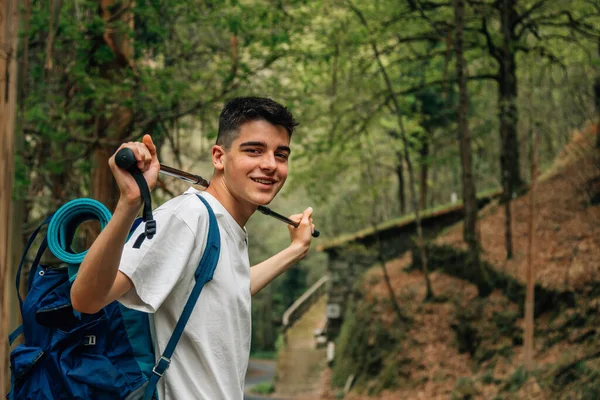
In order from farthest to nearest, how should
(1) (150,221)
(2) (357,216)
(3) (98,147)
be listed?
(2) (357,216), (3) (98,147), (1) (150,221)

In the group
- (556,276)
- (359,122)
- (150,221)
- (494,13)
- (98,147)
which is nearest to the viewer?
(150,221)

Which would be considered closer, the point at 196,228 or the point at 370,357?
the point at 196,228

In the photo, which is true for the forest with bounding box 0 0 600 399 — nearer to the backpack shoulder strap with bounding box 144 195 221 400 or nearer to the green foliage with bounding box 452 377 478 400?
the green foliage with bounding box 452 377 478 400

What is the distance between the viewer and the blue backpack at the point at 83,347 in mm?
2215

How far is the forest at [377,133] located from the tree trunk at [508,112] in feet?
0.24

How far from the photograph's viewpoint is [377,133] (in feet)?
67.7

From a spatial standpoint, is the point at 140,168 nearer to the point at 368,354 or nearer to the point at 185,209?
the point at 185,209

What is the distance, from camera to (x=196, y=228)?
2.30 m

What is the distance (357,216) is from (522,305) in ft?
23.2

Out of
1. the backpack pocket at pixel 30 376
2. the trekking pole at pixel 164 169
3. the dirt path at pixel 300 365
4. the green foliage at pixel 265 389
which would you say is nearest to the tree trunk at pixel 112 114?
the trekking pole at pixel 164 169

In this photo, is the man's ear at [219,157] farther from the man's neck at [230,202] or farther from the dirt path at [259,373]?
the dirt path at [259,373]

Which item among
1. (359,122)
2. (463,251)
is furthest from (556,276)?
(359,122)

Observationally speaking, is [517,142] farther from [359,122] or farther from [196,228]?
[196,228]

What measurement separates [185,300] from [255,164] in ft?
1.89
